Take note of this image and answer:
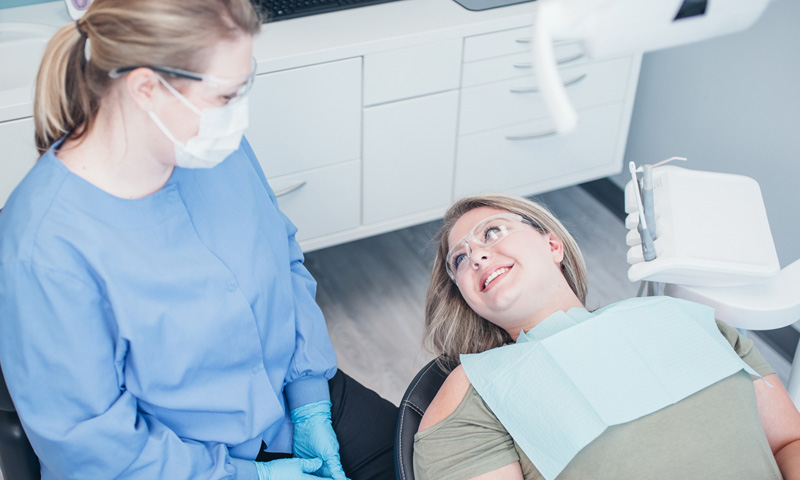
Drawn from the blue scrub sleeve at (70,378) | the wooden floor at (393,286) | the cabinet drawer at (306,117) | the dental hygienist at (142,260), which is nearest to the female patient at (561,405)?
the dental hygienist at (142,260)

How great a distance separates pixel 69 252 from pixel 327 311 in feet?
4.54

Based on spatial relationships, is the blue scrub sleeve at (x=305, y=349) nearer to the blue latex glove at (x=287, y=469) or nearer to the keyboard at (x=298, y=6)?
the blue latex glove at (x=287, y=469)

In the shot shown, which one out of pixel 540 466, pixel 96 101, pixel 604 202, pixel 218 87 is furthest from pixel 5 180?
pixel 604 202

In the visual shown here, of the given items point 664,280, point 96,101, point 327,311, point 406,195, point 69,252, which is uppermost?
point 96,101

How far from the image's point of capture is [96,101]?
103cm

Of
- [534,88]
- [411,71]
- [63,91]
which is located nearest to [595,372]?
[63,91]

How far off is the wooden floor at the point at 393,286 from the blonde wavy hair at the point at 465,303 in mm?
661

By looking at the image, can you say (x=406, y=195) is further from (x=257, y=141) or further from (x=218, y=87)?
(x=218, y=87)

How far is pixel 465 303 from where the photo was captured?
1.47 metres

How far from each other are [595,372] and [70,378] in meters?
0.79

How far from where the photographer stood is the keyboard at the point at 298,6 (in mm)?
1947

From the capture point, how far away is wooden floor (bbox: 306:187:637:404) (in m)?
2.18

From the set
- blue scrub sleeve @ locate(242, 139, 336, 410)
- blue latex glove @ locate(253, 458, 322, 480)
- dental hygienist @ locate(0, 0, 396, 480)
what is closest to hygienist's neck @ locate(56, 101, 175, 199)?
dental hygienist @ locate(0, 0, 396, 480)

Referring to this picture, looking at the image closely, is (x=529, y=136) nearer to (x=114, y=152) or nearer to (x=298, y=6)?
(x=298, y=6)
